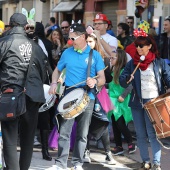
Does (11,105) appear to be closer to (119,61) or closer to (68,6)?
(119,61)

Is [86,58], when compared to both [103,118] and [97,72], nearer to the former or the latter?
[97,72]

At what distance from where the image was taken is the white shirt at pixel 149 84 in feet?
22.2

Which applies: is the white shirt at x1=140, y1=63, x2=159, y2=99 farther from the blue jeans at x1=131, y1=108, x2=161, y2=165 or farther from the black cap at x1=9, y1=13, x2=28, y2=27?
the black cap at x1=9, y1=13, x2=28, y2=27

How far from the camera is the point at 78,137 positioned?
6758 millimetres

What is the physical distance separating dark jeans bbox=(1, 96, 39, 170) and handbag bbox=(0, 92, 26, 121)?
133 millimetres

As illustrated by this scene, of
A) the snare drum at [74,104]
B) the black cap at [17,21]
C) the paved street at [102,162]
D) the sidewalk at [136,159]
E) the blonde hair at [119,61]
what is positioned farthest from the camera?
the blonde hair at [119,61]

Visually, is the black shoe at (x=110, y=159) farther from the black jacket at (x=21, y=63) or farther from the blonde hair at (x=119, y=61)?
the black jacket at (x=21, y=63)

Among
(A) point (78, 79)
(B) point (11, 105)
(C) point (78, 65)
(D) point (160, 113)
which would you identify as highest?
(C) point (78, 65)

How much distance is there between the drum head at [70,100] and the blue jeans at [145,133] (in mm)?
908

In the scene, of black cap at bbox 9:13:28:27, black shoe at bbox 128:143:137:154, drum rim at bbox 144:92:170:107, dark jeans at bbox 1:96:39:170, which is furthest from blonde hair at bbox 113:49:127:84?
black cap at bbox 9:13:28:27

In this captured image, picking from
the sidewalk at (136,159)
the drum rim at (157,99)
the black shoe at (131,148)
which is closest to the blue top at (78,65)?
the drum rim at (157,99)

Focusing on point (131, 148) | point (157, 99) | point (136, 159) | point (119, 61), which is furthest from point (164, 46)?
point (157, 99)

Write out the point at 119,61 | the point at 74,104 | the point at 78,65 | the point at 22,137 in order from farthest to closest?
1. the point at 119,61
2. the point at 78,65
3. the point at 74,104
4. the point at 22,137

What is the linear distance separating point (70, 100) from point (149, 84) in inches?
39.3
